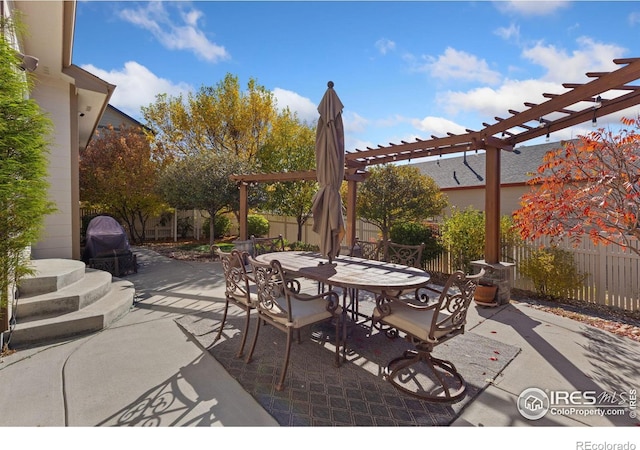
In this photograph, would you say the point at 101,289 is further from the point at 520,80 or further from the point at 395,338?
the point at 520,80

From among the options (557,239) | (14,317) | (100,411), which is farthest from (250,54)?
(557,239)

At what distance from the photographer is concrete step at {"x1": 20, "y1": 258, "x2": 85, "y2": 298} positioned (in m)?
3.83

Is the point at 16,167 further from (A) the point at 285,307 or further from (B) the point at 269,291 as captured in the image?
(A) the point at 285,307

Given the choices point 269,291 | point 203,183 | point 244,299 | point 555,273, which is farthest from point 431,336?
point 203,183

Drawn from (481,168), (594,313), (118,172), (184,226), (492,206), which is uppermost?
(481,168)

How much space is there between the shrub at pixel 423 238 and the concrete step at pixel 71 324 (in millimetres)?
5644

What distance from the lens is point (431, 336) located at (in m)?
2.50

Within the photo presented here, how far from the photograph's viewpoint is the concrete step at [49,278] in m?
3.83

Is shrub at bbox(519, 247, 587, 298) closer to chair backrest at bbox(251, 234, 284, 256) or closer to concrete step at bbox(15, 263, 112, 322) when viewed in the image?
chair backrest at bbox(251, 234, 284, 256)

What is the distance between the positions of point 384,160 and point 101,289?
5812 mm

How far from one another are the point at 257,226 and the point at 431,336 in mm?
10913
